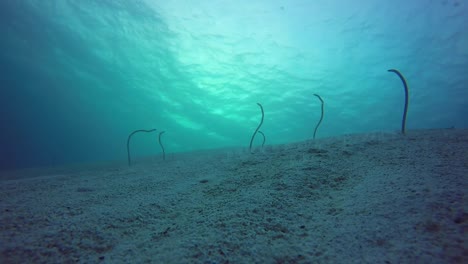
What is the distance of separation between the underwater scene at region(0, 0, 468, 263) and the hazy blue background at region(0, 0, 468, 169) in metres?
0.18

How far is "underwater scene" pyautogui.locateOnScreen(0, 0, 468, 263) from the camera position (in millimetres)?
1531

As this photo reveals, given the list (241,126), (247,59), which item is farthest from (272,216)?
(241,126)

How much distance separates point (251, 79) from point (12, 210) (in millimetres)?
25436

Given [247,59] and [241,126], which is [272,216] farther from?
[241,126]

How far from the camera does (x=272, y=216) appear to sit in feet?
6.05

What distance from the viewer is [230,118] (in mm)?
41844

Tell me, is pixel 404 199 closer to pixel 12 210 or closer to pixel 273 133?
pixel 12 210

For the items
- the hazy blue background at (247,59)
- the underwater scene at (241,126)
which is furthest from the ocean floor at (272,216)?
the hazy blue background at (247,59)

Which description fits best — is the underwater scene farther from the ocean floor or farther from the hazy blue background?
the hazy blue background

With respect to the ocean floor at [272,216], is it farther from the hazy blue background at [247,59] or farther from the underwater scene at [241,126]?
the hazy blue background at [247,59]

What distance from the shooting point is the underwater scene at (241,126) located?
1.53 metres

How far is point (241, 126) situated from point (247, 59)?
25107 millimetres

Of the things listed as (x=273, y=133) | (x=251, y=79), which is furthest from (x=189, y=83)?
(x=273, y=133)

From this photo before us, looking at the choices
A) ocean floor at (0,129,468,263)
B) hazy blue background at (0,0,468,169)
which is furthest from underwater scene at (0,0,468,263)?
hazy blue background at (0,0,468,169)
